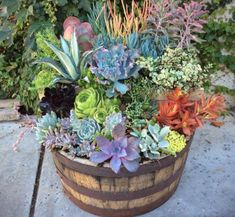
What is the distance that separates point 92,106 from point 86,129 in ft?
0.42

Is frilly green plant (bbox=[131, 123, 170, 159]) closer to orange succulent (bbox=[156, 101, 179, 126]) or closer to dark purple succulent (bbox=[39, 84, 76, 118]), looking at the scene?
orange succulent (bbox=[156, 101, 179, 126])

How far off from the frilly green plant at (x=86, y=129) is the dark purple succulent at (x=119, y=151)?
0.36 feet

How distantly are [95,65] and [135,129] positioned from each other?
1.29ft

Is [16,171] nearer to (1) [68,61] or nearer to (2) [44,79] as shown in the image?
(2) [44,79]

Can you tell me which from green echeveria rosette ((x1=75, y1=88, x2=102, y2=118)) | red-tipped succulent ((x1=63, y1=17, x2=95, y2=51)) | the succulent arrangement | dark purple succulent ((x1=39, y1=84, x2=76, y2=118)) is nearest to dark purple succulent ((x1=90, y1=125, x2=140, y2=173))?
the succulent arrangement

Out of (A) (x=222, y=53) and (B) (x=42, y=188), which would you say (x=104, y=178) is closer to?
(B) (x=42, y=188)

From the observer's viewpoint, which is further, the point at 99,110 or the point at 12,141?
the point at 12,141

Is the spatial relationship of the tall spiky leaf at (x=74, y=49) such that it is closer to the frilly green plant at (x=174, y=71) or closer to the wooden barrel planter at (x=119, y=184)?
the frilly green plant at (x=174, y=71)

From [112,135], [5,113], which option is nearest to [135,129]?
[112,135]

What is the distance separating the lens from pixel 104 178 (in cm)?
209

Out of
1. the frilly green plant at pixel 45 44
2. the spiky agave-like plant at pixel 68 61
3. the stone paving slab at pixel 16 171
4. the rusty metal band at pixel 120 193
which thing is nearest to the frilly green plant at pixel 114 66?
the spiky agave-like plant at pixel 68 61

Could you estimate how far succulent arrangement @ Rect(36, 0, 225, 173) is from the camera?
2066mm

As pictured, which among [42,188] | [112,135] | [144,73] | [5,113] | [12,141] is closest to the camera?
[112,135]

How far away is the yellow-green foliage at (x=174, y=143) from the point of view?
2.10 meters
